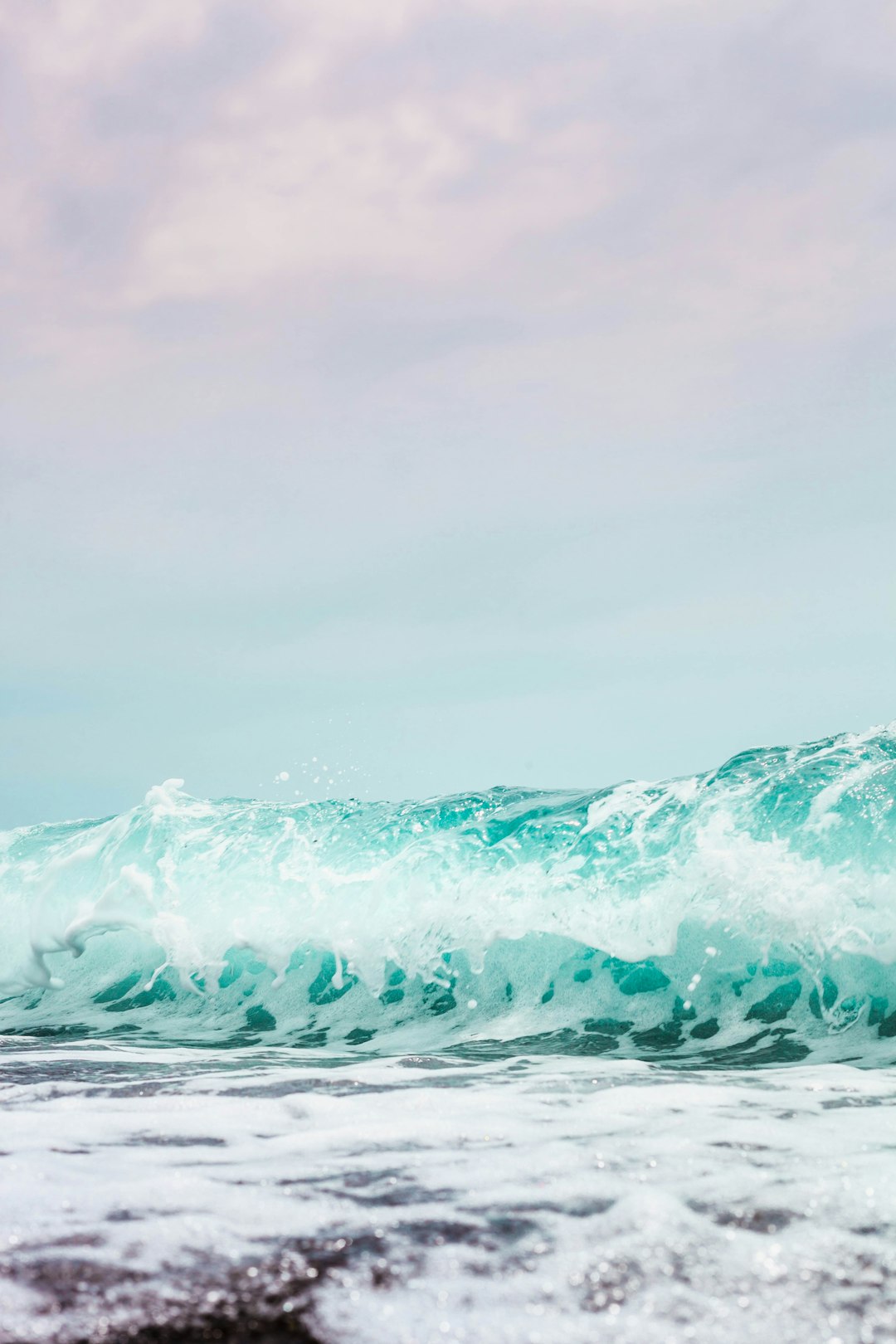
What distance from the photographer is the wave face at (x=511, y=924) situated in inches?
280

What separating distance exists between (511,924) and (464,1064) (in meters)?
2.93

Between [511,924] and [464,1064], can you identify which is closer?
[464,1064]

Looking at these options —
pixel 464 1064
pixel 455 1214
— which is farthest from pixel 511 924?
pixel 455 1214

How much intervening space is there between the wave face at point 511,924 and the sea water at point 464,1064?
0.03 metres

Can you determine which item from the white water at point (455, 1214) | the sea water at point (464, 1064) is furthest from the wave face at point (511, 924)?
the white water at point (455, 1214)

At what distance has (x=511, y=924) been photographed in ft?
28.3

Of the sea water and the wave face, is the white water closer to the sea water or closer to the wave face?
the sea water

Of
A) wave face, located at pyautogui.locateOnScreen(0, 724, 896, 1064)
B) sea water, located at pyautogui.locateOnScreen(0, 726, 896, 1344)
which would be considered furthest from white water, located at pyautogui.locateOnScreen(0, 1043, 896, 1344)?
wave face, located at pyautogui.locateOnScreen(0, 724, 896, 1064)

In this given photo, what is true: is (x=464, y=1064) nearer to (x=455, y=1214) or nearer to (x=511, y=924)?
(x=511, y=924)

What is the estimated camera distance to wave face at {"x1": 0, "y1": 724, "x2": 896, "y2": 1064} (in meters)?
7.12

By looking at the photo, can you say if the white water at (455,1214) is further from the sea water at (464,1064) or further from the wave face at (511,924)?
the wave face at (511,924)

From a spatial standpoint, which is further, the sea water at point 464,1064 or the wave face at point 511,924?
the wave face at point 511,924

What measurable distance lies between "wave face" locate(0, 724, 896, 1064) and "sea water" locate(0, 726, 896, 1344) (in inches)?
1.2

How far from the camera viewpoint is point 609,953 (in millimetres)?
8000
